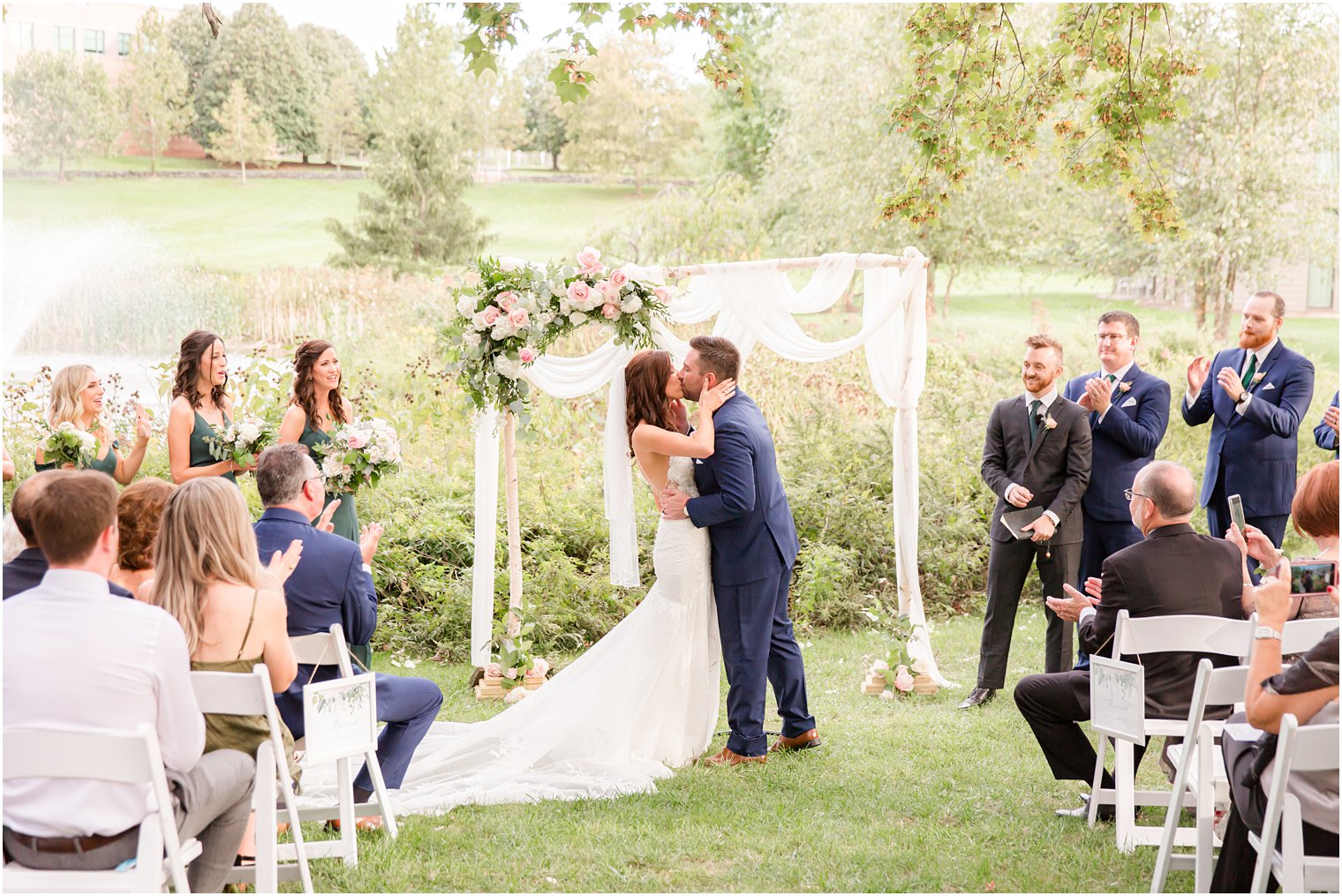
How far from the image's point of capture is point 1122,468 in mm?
5785

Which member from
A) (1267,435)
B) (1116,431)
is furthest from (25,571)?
(1267,435)

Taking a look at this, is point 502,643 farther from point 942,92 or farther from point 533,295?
point 942,92

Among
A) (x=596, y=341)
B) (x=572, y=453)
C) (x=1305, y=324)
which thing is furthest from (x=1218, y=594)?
(x=1305, y=324)

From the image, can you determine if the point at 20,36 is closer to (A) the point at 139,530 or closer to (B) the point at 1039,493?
(A) the point at 139,530

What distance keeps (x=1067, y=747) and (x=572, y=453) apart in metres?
6.47

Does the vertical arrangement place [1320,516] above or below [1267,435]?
above

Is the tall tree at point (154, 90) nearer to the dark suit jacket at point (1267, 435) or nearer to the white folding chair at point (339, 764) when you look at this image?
the white folding chair at point (339, 764)

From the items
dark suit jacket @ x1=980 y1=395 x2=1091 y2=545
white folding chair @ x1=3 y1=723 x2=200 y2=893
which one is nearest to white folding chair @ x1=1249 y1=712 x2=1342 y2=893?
white folding chair @ x1=3 y1=723 x2=200 y2=893

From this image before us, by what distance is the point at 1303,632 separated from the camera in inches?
127

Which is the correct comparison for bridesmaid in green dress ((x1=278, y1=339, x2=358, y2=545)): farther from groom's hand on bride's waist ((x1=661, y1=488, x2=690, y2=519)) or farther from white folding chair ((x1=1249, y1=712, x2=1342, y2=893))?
white folding chair ((x1=1249, y1=712, x2=1342, y2=893))

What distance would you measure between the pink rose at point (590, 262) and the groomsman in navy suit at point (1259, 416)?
3.12 meters

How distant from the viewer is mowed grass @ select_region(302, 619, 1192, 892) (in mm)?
3744

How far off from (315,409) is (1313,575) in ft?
14.3

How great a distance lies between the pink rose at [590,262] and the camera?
580 cm
